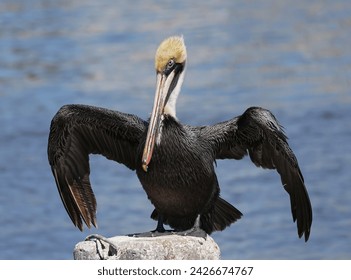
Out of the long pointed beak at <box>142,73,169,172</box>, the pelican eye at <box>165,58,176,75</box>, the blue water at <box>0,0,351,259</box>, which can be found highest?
the pelican eye at <box>165,58,176,75</box>

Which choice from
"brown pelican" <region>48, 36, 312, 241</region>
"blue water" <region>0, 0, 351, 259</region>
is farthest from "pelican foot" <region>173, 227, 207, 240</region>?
"blue water" <region>0, 0, 351, 259</region>

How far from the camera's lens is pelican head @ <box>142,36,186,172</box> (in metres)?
5.89

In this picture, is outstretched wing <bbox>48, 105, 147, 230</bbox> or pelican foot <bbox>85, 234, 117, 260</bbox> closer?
pelican foot <bbox>85, 234, 117, 260</bbox>

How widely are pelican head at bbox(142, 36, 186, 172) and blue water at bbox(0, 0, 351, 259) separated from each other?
3.79 m

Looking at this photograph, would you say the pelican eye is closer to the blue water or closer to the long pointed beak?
the long pointed beak

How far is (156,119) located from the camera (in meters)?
5.88

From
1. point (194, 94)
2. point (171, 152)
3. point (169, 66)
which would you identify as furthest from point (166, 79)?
point (194, 94)

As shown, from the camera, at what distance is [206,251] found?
5.21 m

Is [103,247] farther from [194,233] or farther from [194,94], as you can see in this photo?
[194,94]

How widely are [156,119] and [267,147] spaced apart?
0.75 m

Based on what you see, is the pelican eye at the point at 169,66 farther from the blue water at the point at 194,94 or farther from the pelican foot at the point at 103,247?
the blue water at the point at 194,94

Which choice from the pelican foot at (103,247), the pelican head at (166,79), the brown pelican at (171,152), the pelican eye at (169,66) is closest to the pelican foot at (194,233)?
the brown pelican at (171,152)
